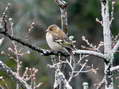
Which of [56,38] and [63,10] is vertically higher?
[63,10]

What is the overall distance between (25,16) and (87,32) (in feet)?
11.6

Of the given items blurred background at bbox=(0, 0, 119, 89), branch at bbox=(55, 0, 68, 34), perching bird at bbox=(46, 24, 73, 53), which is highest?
branch at bbox=(55, 0, 68, 34)

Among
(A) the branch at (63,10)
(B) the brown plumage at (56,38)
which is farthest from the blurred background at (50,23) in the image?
(A) the branch at (63,10)

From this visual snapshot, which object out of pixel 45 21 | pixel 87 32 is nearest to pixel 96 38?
pixel 87 32

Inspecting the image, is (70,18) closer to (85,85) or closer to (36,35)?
(36,35)

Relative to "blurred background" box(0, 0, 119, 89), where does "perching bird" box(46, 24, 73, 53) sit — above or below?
above

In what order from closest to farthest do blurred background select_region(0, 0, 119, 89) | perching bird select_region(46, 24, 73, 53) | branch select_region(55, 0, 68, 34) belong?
branch select_region(55, 0, 68, 34) < perching bird select_region(46, 24, 73, 53) < blurred background select_region(0, 0, 119, 89)

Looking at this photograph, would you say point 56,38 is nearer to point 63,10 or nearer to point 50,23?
point 63,10

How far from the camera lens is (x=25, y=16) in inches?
824

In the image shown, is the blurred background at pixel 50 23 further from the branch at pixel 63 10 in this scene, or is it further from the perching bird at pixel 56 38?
the branch at pixel 63 10

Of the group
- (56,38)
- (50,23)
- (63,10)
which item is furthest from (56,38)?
(50,23)

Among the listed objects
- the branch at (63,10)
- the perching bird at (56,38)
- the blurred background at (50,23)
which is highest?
the branch at (63,10)

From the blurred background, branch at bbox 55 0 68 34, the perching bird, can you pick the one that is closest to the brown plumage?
the perching bird

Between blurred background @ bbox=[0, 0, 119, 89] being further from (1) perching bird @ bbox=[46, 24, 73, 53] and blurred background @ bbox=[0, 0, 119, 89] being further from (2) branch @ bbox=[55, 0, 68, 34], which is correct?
(2) branch @ bbox=[55, 0, 68, 34]
